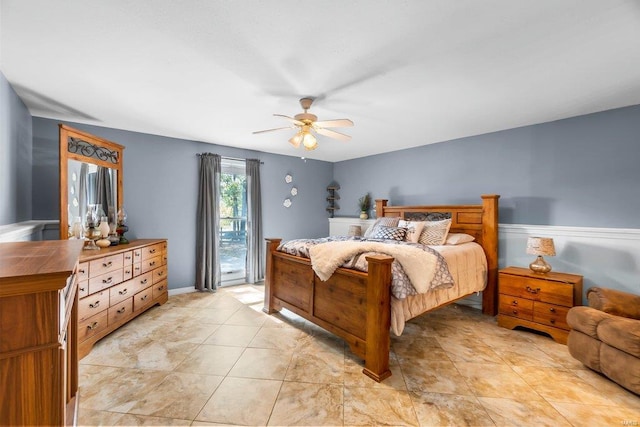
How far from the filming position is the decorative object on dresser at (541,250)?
3.04 metres

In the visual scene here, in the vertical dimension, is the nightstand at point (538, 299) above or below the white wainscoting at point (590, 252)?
below

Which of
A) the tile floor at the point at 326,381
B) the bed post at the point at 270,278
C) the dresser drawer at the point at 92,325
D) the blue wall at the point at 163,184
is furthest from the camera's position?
the bed post at the point at 270,278

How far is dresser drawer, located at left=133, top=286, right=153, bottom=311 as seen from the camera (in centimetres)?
326

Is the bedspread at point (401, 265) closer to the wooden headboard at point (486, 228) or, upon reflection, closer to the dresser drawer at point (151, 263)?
the wooden headboard at point (486, 228)

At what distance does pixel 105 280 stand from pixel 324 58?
9.81 ft

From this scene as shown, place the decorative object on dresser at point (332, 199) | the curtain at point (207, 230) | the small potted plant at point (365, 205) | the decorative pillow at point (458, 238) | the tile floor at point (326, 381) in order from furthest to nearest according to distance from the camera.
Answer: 1. the decorative object on dresser at point (332, 199)
2. the small potted plant at point (365, 205)
3. the curtain at point (207, 230)
4. the decorative pillow at point (458, 238)
5. the tile floor at point (326, 381)

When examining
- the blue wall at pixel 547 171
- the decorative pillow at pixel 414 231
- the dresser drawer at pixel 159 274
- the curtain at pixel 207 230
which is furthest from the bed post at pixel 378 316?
the curtain at pixel 207 230

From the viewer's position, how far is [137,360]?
2412 millimetres

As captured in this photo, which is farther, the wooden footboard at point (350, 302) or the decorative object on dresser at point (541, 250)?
the decorative object on dresser at point (541, 250)

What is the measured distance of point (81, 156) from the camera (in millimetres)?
3031

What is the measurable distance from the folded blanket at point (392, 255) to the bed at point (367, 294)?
11cm

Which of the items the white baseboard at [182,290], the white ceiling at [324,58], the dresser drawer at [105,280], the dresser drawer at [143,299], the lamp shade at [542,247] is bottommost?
the white baseboard at [182,290]

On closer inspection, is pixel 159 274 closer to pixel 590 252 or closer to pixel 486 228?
pixel 486 228

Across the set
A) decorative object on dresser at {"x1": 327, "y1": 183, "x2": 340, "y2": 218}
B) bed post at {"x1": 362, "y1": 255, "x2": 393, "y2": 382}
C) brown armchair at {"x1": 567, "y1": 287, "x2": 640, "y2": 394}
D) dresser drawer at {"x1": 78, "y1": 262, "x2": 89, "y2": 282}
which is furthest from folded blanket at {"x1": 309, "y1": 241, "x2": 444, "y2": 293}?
decorative object on dresser at {"x1": 327, "y1": 183, "x2": 340, "y2": 218}
